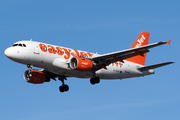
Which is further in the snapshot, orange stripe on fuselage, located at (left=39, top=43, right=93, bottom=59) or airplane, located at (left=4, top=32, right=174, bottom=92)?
orange stripe on fuselage, located at (left=39, top=43, right=93, bottom=59)

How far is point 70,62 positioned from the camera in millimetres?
41531

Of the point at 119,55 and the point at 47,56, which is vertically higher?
the point at 119,55

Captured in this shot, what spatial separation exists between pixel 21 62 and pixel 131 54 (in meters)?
13.0

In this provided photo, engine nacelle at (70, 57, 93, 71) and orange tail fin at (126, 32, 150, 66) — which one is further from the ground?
orange tail fin at (126, 32, 150, 66)

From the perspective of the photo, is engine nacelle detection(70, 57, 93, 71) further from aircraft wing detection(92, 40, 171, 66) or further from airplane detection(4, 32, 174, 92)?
aircraft wing detection(92, 40, 171, 66)

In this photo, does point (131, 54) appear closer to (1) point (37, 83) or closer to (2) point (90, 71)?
(2) point (90, 71)

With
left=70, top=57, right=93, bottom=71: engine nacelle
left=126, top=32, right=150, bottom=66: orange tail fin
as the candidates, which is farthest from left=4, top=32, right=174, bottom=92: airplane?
left=126, top=32, right=150, bottom=66: orange tail fin

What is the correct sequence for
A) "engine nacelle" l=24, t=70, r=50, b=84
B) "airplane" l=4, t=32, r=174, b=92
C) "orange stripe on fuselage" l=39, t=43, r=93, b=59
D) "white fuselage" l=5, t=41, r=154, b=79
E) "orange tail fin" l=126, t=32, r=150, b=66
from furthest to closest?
"orange tail fin" l=126, t=32, r=150, b=66
"engine nacelle" l=24, t=70, r=50, b=84
"orange stripe on fuselage" l=39, t=43, r=93, b=59
"airplane" l=4, t=32, r=174, b=92
"white fuselage" l=5, t=41, r=154, b=79

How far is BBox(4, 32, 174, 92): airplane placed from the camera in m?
39.9

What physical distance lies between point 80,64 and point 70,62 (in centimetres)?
122

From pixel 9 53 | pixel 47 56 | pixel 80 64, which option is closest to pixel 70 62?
pixel 80 64

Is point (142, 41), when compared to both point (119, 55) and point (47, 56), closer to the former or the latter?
point (119, 55)

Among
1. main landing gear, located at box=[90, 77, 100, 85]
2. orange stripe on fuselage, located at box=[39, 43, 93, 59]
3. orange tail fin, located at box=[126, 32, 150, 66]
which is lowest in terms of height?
main landing gear, located at box=[90, 77, 100, 85]

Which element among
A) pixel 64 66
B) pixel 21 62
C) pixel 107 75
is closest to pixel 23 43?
pixel 21 62
